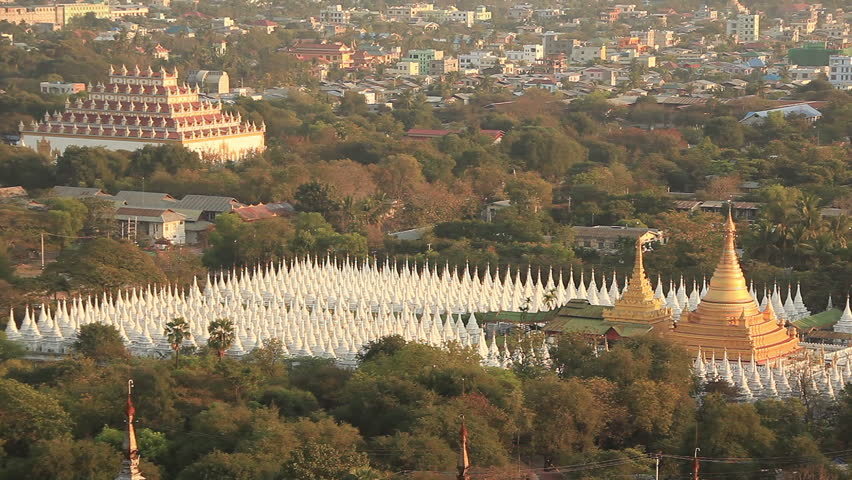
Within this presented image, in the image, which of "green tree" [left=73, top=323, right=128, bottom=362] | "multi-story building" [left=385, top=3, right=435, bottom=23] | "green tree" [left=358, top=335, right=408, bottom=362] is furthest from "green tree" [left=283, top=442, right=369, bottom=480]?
"multi-story building" [left=385, top=3, right=435, bottom=23]

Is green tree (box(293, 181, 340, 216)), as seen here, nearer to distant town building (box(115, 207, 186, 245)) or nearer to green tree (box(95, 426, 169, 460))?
distant town building (box(115, 207, 186, 245))

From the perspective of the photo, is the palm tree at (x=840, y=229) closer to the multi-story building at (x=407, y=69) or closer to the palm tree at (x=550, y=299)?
the palm tree at (x=550, y=299)

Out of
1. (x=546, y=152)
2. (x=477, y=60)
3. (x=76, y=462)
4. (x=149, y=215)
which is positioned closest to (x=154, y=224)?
(x=149, y=215)

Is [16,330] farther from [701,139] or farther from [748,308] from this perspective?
[701,139]

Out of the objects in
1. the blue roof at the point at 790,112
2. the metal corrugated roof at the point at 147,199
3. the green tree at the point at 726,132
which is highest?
the blue roof at the point at 790,112

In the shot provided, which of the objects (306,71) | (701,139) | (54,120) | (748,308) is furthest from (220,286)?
(306,71)

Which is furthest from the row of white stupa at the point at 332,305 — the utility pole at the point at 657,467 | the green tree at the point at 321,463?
the green tree at the point at 321,463
